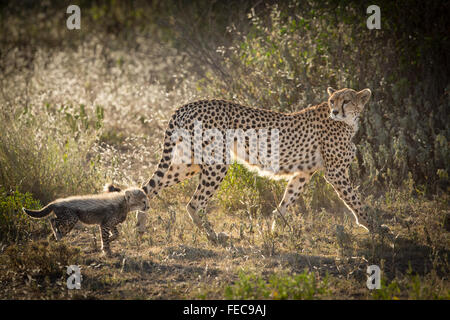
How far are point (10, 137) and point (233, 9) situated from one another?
16.4 ft

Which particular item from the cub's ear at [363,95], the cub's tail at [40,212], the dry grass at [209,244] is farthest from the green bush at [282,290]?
the cub's ear at [363,95]

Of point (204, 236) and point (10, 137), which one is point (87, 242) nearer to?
point (204, 236)

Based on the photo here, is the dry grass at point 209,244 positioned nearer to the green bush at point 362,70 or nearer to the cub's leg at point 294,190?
the cub's leg at point 294,190

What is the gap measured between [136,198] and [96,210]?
1.18 ft

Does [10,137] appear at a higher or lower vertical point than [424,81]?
lower

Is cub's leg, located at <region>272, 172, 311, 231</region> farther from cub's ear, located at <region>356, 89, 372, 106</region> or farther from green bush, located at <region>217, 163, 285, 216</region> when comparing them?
cub's ear, located at <region>356, 89, 372, 106</region>

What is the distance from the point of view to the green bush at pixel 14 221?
442cm

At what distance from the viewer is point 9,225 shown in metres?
4.41

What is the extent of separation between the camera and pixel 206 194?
4.72 meters

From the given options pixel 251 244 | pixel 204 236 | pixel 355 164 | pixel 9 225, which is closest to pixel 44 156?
pixel 9 225

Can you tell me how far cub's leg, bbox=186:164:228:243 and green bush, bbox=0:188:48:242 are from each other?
1334 millimetres

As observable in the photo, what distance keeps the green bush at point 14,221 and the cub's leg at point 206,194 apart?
133 cm
